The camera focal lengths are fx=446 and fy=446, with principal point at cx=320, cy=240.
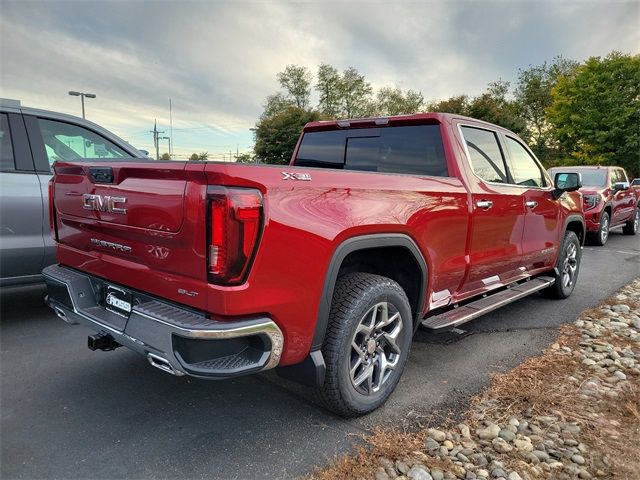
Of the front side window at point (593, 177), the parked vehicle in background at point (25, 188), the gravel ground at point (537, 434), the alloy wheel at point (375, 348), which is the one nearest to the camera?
the gravel ground at point (537, 434)

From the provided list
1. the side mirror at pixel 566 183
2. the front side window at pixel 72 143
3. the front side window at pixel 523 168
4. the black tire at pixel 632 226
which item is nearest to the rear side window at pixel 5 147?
the front side window at pixel 72 143

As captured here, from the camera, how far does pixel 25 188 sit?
4.03 meters

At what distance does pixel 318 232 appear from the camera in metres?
2.27

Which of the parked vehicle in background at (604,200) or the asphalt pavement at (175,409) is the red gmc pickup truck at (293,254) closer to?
the asphalt pavement at (175,409)

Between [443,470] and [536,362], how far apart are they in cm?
173

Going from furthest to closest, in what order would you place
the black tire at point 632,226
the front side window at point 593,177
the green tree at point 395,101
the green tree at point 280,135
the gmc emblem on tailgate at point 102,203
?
the green tree at point 395,101 → the green tree at point 280,135 → the black tire at point 632,226 → the front side window at point 593,177 → the gmc emblem on tailgate at point 102,203

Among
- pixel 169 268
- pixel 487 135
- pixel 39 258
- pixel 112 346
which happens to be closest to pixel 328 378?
pixel 169 268

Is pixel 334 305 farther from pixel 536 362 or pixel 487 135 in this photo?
pixel 487 135

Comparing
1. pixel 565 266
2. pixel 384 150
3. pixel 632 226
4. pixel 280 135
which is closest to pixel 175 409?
pixel 384 150

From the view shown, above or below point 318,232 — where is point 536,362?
below

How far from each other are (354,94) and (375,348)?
48069mm

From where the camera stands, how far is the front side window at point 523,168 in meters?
4.34

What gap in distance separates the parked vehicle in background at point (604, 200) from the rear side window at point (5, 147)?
34.6ft

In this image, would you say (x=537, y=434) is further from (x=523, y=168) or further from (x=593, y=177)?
(x=593, y=177)
